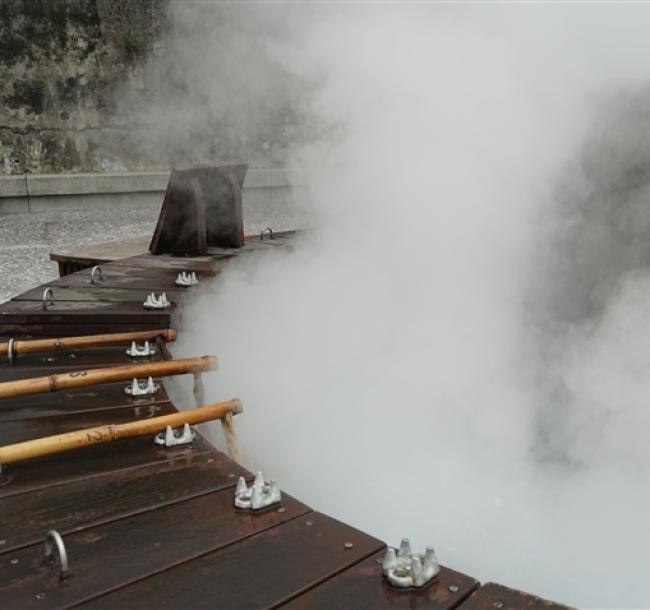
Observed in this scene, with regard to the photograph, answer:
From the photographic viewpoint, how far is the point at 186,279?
362 cm

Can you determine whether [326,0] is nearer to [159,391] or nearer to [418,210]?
[418,210]

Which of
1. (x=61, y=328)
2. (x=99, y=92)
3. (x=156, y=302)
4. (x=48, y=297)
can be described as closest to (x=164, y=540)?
(x=61, y=328)

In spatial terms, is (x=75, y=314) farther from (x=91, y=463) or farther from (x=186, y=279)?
(x=91, y=463)

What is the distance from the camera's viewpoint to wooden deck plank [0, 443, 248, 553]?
1.46 m

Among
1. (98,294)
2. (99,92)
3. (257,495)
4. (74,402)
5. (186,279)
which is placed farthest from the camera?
(99,92)

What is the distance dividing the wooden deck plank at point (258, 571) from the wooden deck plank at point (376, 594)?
1.0 inches

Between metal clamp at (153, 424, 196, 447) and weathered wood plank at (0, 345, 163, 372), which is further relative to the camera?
weathered wood plank at (0, 345, 163, 372)

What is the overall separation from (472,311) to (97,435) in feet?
7.33

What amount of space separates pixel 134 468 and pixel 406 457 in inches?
55.3

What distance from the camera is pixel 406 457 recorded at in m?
2.90

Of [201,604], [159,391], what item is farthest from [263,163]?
[201,604]

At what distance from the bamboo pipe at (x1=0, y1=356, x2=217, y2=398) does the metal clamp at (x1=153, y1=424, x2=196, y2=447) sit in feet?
1.21

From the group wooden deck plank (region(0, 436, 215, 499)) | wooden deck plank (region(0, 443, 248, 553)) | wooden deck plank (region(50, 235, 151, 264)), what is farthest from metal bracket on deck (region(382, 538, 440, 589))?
wooden deck plank (region(50, 235, 151, 264))

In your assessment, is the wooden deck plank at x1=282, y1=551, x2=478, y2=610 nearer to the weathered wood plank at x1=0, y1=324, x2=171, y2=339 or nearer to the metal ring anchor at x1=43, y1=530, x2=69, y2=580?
the metal ring anchor at x1=43, y1=530, x2=69, y2=580
